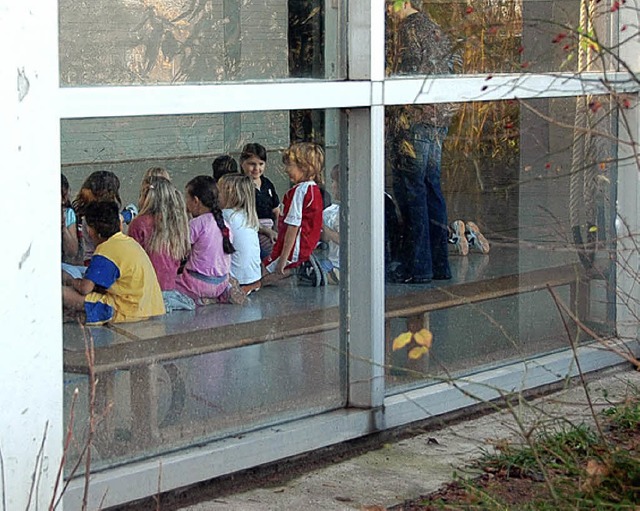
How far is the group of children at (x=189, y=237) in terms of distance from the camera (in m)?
4.56

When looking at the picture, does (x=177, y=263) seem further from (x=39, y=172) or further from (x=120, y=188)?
(x=39, y=172)

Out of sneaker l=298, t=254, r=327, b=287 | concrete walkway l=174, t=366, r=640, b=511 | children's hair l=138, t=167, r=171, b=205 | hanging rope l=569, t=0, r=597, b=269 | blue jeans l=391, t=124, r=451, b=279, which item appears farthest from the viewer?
hanging rope l=569, t=0, r=597, b=269

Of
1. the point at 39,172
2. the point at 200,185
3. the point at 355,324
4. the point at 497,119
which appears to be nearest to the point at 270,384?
the point at 355,324

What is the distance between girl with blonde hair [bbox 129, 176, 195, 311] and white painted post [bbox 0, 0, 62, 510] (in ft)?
2.29

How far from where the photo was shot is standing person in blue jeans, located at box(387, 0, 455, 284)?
18.5 ft

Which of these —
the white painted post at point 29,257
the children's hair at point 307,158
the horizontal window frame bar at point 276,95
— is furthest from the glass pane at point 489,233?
the white painted post at point 29,257

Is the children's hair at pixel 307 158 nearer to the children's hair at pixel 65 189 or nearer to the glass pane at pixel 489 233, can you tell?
the glass pane at pixel 489 233

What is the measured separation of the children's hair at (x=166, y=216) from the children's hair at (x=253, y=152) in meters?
0.35

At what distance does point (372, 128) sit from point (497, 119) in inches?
50.7

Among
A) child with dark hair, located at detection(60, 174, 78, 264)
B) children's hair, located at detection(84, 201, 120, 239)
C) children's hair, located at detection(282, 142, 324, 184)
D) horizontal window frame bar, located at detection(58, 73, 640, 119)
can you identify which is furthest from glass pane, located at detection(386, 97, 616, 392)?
child with dark hair, located at detection(60, 174, 78, 264)

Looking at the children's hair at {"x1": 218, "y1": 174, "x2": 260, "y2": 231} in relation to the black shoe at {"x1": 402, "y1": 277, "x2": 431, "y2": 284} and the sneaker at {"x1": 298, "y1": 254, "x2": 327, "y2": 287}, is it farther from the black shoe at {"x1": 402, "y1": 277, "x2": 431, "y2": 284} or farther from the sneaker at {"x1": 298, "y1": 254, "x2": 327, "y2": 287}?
the black shoe at {"x1": 402, "y1": 277, "x2": 431, "y2": 284}

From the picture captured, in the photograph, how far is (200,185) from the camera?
495 centimetres

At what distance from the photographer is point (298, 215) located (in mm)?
5352

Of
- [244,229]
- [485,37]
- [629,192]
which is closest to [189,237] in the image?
[244,229]
